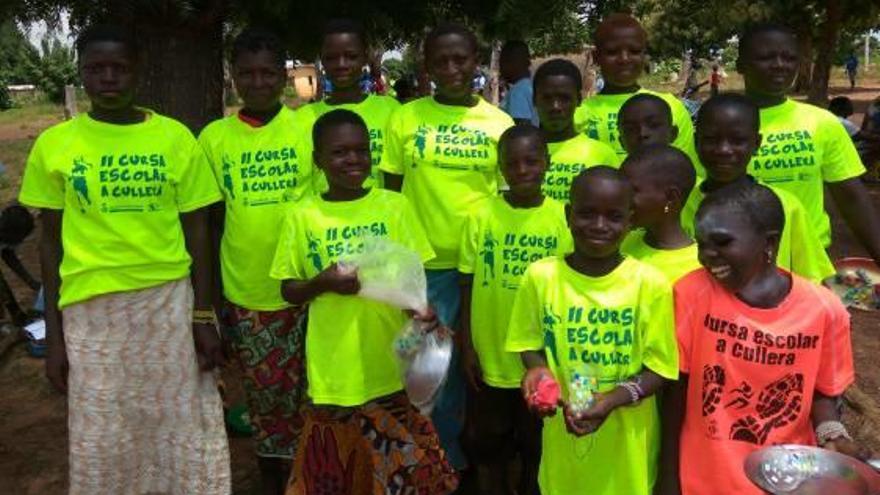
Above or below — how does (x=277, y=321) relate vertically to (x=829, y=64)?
below

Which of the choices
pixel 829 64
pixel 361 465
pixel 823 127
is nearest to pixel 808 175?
pixel 823 127

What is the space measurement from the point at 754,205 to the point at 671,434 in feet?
2.23

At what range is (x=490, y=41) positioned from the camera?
4.33 meters

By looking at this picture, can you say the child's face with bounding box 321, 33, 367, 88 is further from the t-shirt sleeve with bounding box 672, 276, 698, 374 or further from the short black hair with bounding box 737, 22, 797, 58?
the t-shirt sleeve with bounding box 672, 276, 698, 374

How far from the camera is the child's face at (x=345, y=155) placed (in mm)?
2658

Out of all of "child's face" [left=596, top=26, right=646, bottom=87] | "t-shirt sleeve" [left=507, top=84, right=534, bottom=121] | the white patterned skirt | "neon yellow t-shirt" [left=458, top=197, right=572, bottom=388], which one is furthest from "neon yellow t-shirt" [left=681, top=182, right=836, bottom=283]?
"t-shirt sleeve" [left=507, top=84, right=534, bottom=121]

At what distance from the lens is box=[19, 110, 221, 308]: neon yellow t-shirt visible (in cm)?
255

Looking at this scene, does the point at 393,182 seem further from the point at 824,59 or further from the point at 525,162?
the point at 824,59

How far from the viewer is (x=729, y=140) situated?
2.52 m

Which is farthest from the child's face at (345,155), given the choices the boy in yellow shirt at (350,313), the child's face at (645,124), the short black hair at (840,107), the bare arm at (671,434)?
the short black hair at (840,107)

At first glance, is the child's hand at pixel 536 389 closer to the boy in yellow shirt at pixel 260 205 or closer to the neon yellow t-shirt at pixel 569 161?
the neon yellow t-shirt at pixel 569 161

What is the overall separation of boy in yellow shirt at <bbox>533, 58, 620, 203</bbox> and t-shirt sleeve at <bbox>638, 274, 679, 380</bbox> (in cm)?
79

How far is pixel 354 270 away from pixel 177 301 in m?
0.67

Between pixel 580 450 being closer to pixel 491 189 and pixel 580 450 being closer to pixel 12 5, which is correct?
pixel 491 189
